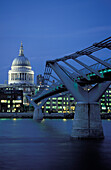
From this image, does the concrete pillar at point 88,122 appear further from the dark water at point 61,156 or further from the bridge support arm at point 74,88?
the dark water at point 61,156

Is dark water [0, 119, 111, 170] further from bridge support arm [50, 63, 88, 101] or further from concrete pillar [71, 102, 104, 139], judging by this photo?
bridge support arm [50, 63, 88, 101]

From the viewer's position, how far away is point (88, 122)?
55.6 metres

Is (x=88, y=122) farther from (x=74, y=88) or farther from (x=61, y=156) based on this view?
(x=61, y=156)

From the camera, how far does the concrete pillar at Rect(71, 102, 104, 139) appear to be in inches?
2189

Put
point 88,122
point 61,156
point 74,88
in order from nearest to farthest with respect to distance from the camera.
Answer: point 61,156, point 88,122, point 74,88

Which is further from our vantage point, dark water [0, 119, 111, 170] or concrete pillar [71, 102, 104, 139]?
concrete pillar [71, 102, 104, 139]

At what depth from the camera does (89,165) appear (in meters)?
37.3

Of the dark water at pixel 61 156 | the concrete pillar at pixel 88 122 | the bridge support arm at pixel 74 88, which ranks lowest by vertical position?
the dark water at pixel 61 156

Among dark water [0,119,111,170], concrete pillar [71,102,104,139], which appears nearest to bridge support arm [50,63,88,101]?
Answer: concrete pillar [71,102,104,139]

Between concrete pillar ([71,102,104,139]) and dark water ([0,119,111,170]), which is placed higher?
concrete pillar ([71,102,104,139])

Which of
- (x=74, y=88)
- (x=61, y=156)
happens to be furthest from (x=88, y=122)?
(x=61, y=156)

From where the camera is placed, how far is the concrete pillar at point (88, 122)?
55.6 m

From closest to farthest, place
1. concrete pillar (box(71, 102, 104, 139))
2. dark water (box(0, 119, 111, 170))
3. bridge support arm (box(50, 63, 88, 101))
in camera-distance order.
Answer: dark water (box(0, 119, 111, 170)), concrete pillar (box(71, 102, 104, 139)), bridge support arm (box(50, 63, 88, 101))

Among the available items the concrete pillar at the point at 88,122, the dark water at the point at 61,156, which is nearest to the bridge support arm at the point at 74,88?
the concrete pillar at the point at 88,122
